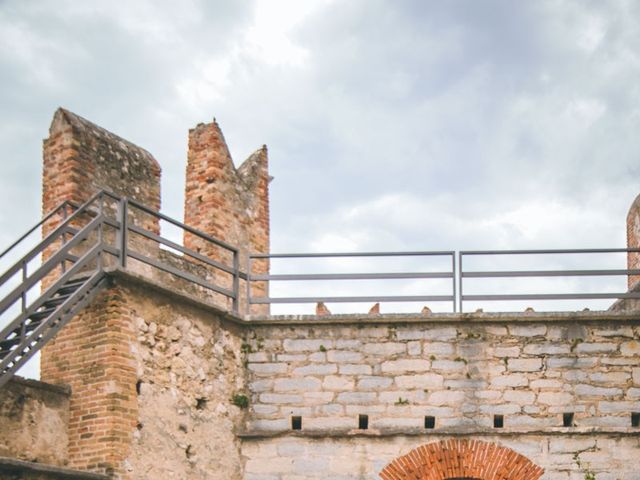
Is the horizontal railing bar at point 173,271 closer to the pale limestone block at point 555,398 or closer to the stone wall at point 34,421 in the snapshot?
the stone wall at point 34,421

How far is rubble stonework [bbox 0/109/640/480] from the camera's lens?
1195cm

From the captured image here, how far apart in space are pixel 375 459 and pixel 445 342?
1.65 meters

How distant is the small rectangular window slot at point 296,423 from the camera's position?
1237cm

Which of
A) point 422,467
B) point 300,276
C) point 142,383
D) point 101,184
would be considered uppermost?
point 101,184

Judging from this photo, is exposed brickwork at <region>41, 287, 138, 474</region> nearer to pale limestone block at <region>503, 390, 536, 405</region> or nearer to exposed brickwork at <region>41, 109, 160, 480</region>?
exposed brickwork at <region>41, 109, 160, 480</region>

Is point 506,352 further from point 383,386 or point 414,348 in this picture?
point 383,386

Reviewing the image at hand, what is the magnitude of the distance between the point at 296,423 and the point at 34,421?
11.4 feet

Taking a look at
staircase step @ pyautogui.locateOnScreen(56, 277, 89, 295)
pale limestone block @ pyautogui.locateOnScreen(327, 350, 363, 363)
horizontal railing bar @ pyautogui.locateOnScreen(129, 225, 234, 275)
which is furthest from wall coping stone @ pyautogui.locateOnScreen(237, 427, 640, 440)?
staircase step @ pyautogui.locateOnScreen(56, 277, 89, 295)

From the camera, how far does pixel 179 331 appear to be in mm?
11523

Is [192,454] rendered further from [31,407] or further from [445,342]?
[445,342]

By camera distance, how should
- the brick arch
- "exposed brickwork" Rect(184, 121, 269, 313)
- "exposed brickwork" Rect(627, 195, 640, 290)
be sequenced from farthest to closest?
"exposed brickwork" Rect(627, 195, 640, 290), "exposed brickwork" Rect(184, 121, 269, 313), the brick arch

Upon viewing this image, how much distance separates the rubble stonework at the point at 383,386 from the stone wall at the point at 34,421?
4.61 ft

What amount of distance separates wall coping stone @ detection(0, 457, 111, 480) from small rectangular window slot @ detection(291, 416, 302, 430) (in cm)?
291

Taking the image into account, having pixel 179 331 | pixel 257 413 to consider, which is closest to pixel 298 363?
pixel 257 413
